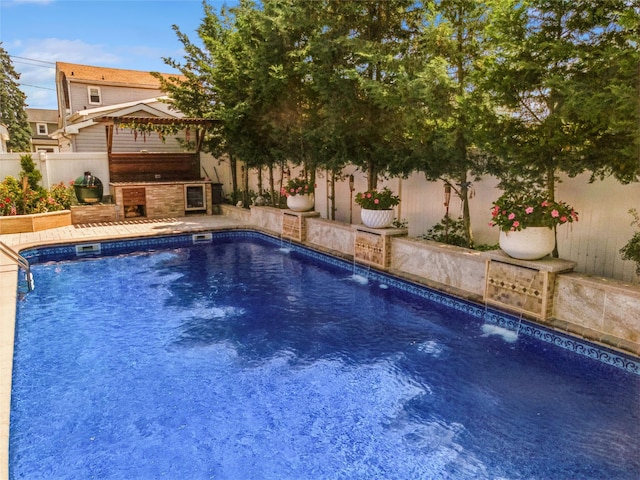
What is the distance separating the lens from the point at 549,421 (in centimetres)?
392

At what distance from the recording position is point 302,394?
4.43 meters

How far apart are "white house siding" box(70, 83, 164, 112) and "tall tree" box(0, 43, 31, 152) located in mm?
16444

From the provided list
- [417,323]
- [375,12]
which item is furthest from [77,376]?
[375,12]

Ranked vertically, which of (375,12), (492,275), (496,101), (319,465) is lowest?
(319,465)

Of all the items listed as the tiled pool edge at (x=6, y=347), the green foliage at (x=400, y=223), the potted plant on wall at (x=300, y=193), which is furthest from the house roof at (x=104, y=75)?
the tiled pool edge at (x=6, y=347)

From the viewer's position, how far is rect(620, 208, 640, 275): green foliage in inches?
210

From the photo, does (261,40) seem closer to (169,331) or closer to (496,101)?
(496,101)

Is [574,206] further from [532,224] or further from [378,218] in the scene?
[378,218]

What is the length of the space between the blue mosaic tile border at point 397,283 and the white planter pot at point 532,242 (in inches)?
33.7

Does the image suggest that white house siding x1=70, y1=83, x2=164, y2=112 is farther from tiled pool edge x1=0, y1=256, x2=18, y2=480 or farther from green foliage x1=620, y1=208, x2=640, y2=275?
green foliage x1=620, y1=208, x2=640, y2=275

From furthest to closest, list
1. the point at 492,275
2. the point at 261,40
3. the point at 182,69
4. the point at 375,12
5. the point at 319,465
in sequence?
the point at 182,69
the point at 261,40
the point at 375,12
the point at 492,275
the point at 319,465

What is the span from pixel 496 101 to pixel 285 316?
405 centimetres

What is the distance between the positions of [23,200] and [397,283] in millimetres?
9731

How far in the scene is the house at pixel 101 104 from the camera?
1784cm
